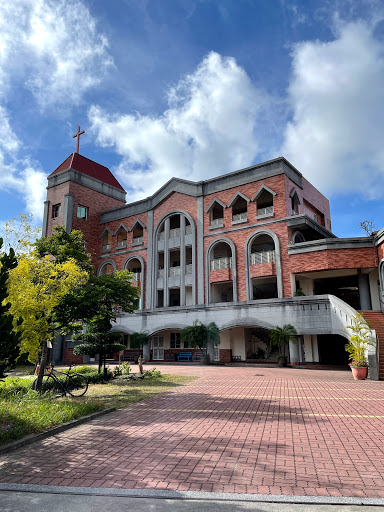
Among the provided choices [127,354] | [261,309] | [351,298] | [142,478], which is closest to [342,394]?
[142,478]

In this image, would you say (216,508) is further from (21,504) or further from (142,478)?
(21,504)

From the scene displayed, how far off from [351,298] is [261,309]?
10.4 metres

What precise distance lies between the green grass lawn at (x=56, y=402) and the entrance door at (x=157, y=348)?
1408 cm

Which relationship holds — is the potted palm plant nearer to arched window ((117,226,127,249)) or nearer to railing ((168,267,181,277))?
railing ((168,267,181,277))

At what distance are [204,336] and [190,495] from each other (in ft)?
71.8

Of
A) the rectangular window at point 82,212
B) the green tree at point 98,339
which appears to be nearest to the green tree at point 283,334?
the green tree at point 98,339

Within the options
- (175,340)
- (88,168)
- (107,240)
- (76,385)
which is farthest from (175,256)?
(76,385)

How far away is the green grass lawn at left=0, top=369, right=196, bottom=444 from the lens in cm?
748

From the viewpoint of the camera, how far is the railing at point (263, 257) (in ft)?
84.3

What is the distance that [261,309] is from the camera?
80.7ft

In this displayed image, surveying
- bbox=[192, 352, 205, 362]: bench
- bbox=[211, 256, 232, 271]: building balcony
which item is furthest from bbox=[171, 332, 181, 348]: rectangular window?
bbox=[211, 256, 232, 271]: building balcony

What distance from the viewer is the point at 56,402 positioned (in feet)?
33.6

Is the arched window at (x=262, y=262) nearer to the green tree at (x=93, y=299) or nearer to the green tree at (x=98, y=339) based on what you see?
the green tree at (x=98, y=339)

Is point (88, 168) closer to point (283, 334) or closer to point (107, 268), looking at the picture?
point (107, 268)
